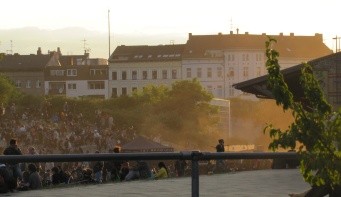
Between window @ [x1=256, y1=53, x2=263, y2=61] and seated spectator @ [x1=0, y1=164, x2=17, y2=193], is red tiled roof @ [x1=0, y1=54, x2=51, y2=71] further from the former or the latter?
seated spectator @ [x1=0, y1=164, x2=17, y2=193]

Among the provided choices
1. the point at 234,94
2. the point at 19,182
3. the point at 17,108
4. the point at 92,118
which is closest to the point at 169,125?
the point at 92,118

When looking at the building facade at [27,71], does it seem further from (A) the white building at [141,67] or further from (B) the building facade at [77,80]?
(A) the white building at [141,67]

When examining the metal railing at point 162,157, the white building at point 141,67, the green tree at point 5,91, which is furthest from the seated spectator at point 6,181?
the white building at point 141,67

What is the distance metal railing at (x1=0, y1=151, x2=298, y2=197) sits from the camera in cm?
732

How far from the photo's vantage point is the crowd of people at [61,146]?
26.7 ft

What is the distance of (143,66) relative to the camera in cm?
17550

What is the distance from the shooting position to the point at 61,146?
73.4 m

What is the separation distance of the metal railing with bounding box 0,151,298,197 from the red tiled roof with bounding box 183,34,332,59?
529ft

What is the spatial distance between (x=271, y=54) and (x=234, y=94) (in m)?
163

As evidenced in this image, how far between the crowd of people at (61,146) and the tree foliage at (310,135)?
3.20ft

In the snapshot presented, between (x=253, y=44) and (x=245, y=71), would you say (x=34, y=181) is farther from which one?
(x=253, y=44)

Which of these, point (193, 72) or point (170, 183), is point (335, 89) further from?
point (193, 72)

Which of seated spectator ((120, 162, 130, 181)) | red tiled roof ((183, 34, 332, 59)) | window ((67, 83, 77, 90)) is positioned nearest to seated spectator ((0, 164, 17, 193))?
seated spectator ((120, 162, 130, 181))

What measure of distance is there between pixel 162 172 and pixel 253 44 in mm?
169105
